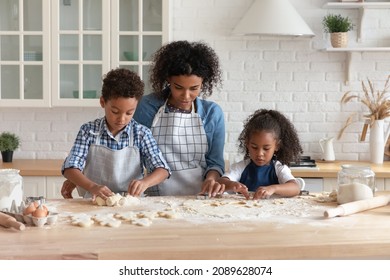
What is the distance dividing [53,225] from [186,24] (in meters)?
2.92

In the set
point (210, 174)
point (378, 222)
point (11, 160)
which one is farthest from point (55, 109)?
point (378, 222)

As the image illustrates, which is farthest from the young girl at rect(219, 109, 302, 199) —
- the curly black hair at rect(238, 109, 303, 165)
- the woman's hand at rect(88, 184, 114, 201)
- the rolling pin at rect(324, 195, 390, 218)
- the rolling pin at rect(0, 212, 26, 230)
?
the rolling pin at rect(0, 212, 26, 230)

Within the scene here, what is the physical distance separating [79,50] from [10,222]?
2614mm

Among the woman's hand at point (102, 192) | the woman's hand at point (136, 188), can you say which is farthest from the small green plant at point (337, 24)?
the woman's hand at point (102, 192)

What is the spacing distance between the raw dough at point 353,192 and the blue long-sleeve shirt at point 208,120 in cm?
79

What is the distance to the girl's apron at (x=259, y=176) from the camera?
2984 mm

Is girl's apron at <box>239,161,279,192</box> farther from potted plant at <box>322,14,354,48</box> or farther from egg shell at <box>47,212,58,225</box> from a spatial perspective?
potted plant at <box>322,14,354,48</box>

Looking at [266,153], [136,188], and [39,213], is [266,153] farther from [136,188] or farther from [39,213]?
[39,213]

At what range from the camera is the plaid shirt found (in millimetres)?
2841

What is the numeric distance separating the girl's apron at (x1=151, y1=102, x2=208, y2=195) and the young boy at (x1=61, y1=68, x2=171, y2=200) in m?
0.21

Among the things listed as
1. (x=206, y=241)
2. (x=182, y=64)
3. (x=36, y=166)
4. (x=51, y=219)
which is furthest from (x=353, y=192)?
(x=36, y=166)

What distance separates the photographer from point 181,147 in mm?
3174

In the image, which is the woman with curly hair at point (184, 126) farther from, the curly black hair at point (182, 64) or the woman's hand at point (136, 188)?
the woman's hand at point (136, 188)

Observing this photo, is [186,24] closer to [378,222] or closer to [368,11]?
[368,11]
